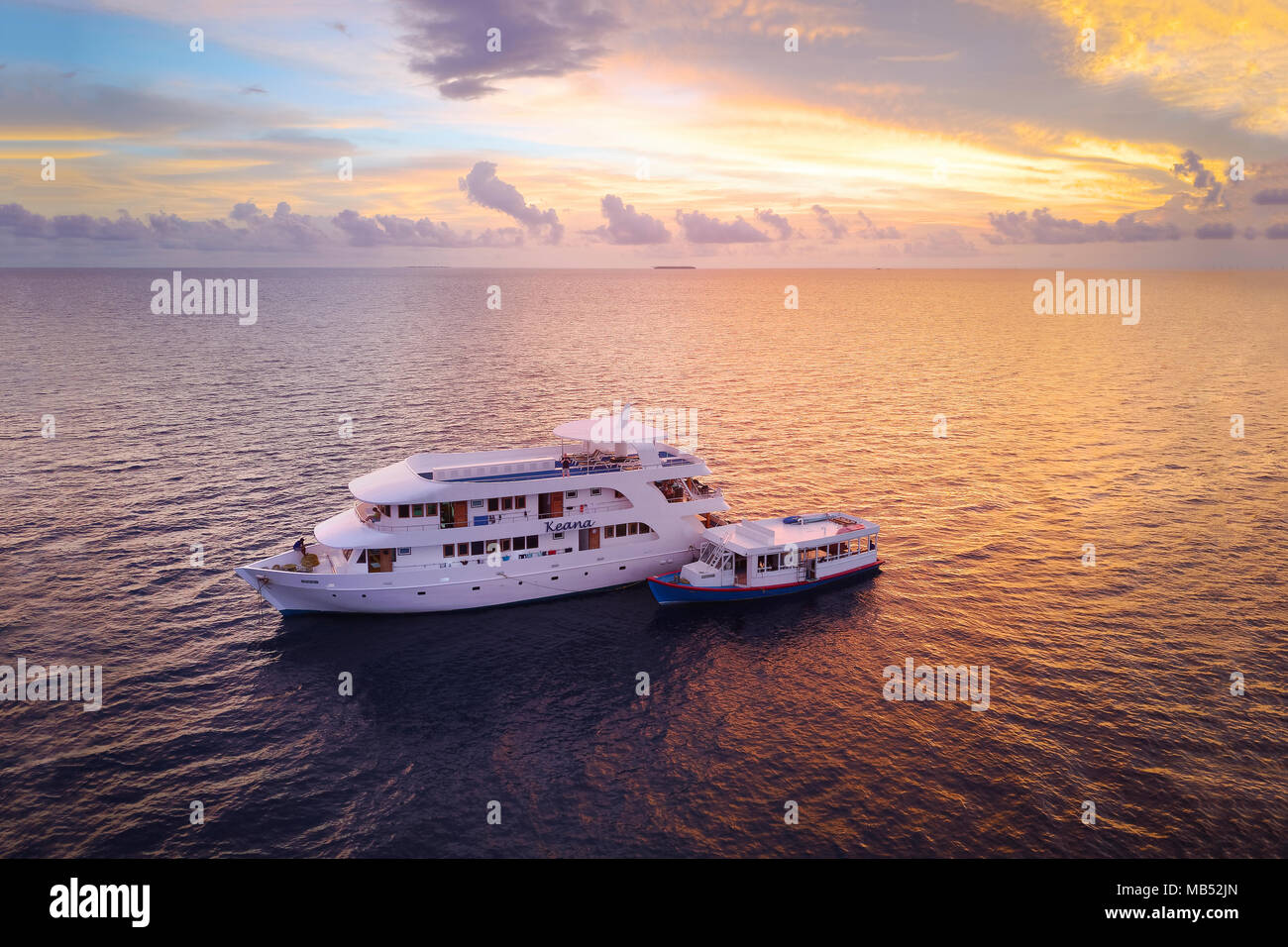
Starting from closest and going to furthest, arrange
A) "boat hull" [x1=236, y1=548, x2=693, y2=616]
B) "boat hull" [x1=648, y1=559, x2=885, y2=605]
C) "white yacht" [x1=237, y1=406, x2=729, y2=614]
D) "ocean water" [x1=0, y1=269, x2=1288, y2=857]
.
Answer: "ocean water" [x1=0, y1=269, x2=1288, y2=857] < "boat hull" [x1=236, y1=548, x2=693, y2=616] < "white yacht" [x1=237, y1=406, x2=729, y2=614] < "boat hull" [x1=648, y1=559, x2=885, y2=605]

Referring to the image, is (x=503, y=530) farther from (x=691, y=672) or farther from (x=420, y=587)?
Result: (x=691, y=672)

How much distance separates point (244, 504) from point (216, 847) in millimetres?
44435

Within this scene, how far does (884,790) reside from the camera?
35.2m

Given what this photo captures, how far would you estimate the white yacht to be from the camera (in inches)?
2028

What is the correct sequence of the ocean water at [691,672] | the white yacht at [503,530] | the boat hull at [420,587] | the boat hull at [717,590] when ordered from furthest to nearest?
the boat hull at [717,590] → the white yacht at [503,530] → the boat hull at [420,587] → the ocean water at [691,672]

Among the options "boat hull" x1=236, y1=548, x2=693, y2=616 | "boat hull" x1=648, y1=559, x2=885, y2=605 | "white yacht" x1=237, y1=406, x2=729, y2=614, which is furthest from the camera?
"boat hull" x1=648, y1=559, x2=885, y2=605

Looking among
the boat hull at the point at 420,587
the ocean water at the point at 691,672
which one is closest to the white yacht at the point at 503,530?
the boat hull at the point at 420,587

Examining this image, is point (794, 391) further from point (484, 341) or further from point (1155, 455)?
point (484, 341)

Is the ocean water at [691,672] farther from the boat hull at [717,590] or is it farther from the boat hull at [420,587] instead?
the boat hull at [717,590]

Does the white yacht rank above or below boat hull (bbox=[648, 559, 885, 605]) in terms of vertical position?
A: above

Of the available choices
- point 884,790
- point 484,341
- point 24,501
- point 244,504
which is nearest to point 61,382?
point 24,501

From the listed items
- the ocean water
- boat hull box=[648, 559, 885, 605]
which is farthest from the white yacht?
boat hull box=[648, 559, 885, 605]

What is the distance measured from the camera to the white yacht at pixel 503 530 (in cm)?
5152

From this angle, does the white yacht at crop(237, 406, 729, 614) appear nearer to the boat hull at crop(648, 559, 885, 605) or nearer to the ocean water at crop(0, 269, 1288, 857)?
the ocean water at crop(0, 269, 1288, 857)
